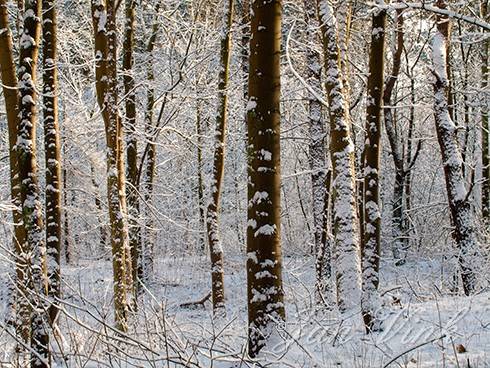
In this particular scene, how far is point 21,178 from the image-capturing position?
228 inches

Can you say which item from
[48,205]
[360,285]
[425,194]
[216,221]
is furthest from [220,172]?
[425,194]

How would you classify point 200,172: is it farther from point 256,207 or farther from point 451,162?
point 256,207

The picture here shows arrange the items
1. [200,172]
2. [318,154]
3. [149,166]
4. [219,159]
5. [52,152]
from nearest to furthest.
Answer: [52,152] → [219,159] → [318,154] → [149,166] → [200,172]

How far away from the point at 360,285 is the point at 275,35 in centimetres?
340

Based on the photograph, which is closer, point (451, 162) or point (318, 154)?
point (451, 162)

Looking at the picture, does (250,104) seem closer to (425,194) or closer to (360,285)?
(360,285)

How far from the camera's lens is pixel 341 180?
6.57 meters

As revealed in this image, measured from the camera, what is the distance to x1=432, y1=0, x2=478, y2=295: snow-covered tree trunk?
32.1 ft

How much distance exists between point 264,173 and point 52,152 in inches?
166

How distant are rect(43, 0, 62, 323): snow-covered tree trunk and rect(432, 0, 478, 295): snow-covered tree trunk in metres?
6.47

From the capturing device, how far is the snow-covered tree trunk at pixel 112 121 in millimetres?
9141

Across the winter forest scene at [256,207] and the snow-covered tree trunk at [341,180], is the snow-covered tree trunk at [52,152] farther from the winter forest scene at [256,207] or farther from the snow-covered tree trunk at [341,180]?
the snow-covered tree trunk at [341,180]

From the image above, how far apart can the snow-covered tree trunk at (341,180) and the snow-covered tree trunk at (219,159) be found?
15.4 feet

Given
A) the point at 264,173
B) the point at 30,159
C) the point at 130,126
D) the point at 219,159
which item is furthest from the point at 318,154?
the point at 264,173
